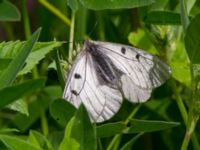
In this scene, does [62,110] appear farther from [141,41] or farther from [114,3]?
[141,41]

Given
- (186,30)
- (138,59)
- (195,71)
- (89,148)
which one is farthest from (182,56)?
(89,148)

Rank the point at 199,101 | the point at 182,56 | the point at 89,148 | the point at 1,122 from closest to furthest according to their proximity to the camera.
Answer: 1. the point at 89,148
2. the point at 199,101
3. the point at 182,56
4. the point at 1,122

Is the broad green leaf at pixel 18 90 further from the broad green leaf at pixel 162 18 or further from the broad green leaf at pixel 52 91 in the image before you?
the broad green leaf at pixel 52 91

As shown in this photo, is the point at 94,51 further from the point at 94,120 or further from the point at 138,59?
the point at 94,120

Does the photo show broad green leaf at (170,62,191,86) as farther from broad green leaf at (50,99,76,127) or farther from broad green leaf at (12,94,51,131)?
broad green leaf at (50,99,76,127)

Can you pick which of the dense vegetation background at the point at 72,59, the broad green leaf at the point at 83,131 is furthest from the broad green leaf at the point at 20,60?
the broad green leaf at the point at 83,131

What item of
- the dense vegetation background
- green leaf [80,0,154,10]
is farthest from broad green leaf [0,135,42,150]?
green leaf [80,0,154,10]
